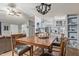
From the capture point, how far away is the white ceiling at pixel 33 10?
1.65 metres

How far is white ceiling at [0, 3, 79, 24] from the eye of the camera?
1.65 metres

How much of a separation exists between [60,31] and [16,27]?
0.72 metres

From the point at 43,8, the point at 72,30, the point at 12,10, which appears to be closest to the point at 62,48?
the point at 72,30

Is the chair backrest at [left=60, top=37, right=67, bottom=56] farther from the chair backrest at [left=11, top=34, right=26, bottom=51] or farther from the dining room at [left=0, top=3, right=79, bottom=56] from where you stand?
the chair backrest at [left=11, top=34, right=26, bottom=51]

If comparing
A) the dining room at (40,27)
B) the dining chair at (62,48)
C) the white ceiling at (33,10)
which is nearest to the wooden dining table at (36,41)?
the dining room at (40,27)

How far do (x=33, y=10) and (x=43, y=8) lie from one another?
169mm

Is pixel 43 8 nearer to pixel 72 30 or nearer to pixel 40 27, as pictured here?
pixel 40 27

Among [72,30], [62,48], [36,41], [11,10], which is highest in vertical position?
[11,10]

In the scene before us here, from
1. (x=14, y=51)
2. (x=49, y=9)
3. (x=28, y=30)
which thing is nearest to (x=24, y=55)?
(x=14, y=51)

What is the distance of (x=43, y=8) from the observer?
168cm

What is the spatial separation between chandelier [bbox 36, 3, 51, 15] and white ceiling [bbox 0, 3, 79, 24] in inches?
1.9

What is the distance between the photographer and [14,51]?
1717 mm

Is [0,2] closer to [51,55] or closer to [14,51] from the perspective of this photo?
[14,51]

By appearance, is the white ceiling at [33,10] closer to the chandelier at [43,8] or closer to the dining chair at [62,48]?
the chandelier at [43,8]
